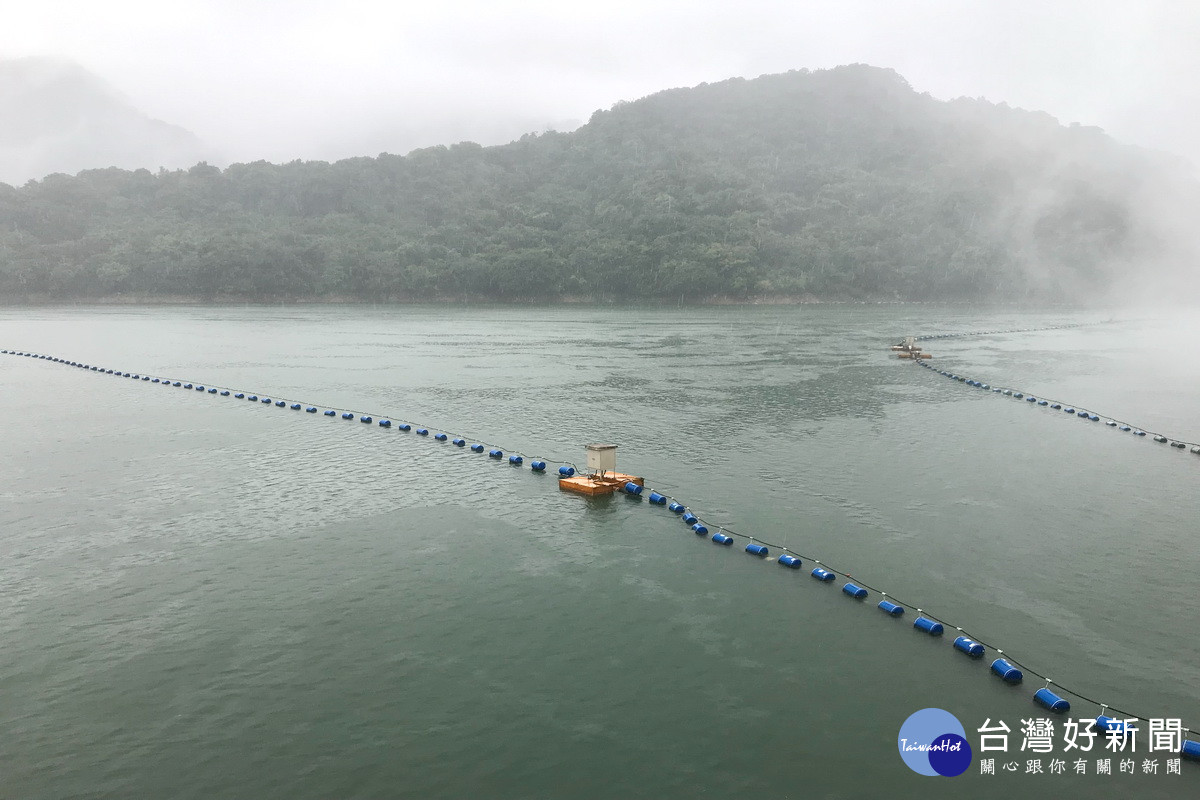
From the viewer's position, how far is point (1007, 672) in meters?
10.3

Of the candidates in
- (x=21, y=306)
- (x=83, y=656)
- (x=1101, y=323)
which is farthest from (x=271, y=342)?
(x=1101, y=323)

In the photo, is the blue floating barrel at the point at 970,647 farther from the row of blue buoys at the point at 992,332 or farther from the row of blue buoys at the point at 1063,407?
the row of blue buoys at the point at 992,332

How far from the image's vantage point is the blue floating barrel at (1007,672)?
33.8 feet

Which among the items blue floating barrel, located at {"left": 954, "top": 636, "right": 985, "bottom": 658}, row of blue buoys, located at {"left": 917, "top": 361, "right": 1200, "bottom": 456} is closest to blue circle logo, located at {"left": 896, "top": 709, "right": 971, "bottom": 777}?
blue floating barrel, located at {"left": 954, "top": 636, "right": 985, "bottom": 658}

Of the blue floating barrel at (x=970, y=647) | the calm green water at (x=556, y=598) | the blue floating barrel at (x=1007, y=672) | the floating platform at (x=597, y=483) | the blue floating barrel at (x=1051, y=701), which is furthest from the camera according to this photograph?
the floating platform at (x=597, y=483)

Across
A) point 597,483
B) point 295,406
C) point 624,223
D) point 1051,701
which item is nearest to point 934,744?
point 1051,701

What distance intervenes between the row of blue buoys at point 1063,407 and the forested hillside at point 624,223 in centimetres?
7351

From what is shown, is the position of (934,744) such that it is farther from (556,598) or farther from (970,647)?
(556,598)

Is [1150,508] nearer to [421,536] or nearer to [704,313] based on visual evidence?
[421,536]

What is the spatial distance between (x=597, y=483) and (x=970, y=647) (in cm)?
910

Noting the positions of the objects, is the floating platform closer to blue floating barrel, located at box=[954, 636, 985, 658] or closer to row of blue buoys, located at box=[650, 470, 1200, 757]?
row of blue buoys, located at box=[650, 470, 1200, 757]

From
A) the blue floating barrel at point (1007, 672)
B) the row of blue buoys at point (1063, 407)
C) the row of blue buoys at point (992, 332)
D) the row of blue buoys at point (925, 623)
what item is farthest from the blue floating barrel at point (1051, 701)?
the row of blue buoys at point (992, 332)

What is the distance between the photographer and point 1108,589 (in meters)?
13.2

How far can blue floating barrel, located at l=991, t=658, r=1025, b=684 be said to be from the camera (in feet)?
33.8
